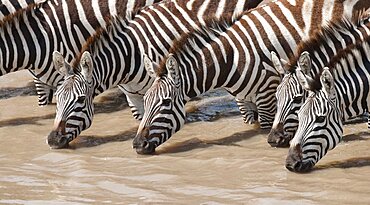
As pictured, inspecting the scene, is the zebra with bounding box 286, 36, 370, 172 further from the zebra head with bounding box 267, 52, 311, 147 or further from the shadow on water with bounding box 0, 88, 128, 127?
the shadow on water with bounding box 0, 88, 128, 127

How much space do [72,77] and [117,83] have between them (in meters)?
0.85

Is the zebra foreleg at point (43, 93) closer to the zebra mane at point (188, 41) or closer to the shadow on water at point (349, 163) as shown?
the zebra mane at point (188, 41)

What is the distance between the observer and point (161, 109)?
10023mm

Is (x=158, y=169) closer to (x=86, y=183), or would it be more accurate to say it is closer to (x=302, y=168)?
(x=86, y=183)

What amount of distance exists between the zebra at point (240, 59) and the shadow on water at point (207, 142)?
17cm

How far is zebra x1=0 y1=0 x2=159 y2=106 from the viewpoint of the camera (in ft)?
38.6

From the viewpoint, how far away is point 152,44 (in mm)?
11328

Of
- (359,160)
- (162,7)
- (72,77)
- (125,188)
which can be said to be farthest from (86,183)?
(162,7)

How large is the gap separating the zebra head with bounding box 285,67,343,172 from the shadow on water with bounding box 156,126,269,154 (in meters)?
1.51

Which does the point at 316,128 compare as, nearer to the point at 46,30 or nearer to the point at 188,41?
the point at 188,41

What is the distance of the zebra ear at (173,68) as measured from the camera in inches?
397

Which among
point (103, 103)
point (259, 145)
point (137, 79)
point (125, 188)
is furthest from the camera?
point (103, 103)

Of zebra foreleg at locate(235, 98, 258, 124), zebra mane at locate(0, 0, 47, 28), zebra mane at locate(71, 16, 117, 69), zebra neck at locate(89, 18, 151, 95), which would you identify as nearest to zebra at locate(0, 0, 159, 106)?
zebra mane at locate(0, 0, 47, 28)

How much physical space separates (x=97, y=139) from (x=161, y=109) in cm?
113
